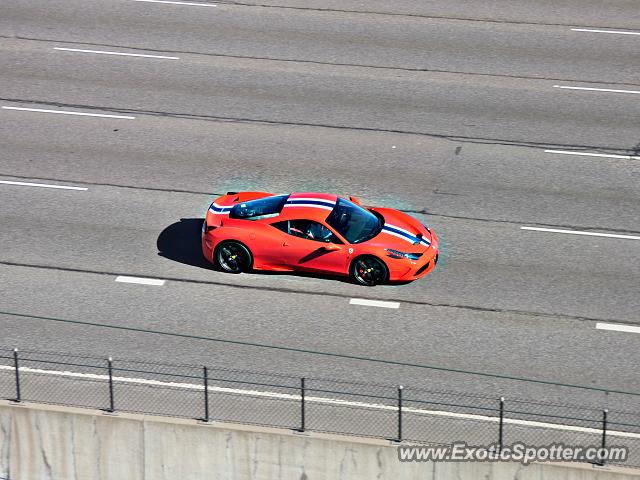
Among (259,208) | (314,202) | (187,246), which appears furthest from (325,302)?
(187,246)

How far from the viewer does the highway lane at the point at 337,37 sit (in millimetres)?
27516

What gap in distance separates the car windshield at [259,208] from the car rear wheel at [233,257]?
0.58 meters

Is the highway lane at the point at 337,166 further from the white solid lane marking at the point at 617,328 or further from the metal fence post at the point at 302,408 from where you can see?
the metal fence post at the point at 302,408

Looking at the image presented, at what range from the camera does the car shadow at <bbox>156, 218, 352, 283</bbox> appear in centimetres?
1986

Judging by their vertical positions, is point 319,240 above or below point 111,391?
above

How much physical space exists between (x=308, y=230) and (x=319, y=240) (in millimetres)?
273

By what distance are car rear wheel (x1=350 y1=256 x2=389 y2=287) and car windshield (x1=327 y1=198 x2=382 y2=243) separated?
37 cm

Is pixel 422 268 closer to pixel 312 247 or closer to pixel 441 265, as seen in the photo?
pixel 441 265

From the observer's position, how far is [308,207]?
1964cm

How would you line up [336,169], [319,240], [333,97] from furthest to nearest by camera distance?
[333,97], [336,169], [319,240]

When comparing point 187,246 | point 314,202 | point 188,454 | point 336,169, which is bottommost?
point 188,454

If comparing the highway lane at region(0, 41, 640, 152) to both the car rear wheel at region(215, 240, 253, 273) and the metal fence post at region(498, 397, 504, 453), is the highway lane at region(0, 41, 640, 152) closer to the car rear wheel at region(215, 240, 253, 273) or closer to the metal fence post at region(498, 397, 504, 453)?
the car rear wheel at region(215, 240, 253, 273)

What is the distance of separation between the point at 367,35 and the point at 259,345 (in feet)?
43.2

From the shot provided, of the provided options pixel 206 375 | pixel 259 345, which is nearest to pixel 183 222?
pixel 259 345
